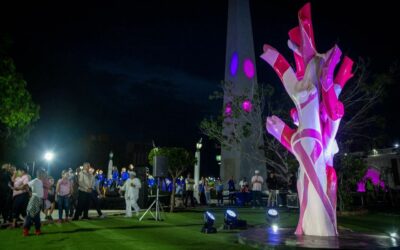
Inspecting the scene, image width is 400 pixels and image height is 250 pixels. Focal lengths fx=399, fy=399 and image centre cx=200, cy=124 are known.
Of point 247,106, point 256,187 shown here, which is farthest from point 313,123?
point 247,106

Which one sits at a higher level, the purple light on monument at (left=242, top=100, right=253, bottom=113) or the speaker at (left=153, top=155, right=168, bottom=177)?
the purple light on monument at (left=242, top=100, right=253, bottom=113)

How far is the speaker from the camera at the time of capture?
14648mm

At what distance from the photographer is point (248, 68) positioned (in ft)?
101

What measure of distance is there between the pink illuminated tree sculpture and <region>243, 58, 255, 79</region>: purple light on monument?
19404mm

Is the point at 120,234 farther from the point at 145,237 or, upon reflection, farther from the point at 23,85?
the point at 23,85

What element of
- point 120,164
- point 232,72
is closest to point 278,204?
point 232,72

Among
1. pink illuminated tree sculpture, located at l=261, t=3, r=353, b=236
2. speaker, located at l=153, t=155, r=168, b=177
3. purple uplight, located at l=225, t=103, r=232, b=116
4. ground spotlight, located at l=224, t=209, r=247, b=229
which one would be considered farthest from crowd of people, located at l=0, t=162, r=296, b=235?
pink illuminated tree sculpture, located at l=261, t=3, r=353, b=236

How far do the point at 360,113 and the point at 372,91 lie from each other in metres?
1.29

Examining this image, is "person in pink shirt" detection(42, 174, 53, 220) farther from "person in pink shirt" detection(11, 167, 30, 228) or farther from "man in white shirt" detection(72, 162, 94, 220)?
"man in white shirt" detection(72, 162, 94, 220)

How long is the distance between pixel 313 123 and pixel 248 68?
20.9 m

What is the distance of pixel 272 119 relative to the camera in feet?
36.9

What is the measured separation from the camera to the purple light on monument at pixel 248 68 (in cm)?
3052

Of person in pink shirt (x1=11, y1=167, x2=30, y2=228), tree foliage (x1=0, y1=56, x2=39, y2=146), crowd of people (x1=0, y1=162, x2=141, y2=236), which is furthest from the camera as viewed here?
tree foliage (x1=0, y1=56, x2=39, y2=146)

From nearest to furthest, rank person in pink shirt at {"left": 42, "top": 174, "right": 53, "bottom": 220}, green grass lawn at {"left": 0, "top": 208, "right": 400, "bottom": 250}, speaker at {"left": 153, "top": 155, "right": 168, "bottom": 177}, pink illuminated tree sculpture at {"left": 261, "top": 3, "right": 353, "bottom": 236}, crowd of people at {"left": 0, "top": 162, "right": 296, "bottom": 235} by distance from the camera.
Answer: green grass lawn at {"left": 0, "top": 208, "right": 400, "bottom": 250}
pink illuminated tree sculpture at {"left": 261, "top": 3, "right": 353, "bottom": 236}
crowd of people at {"left": 0, "top": 162, "right": 296, "bottom": 235}
person in pink shirt at {"left": 42, "top": 174, "right": 53, "bottom": 220}
speaker at {"left": 153, "top": 155, "right": 168, "bottom": 177}
